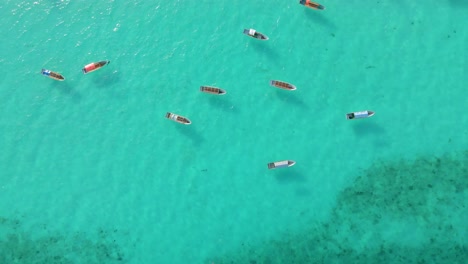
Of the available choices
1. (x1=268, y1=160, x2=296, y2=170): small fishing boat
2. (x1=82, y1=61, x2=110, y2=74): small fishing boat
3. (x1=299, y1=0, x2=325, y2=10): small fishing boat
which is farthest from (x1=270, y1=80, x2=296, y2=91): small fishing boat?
(x1=82, y1=61, x2=110, y2=74): small fishing boat

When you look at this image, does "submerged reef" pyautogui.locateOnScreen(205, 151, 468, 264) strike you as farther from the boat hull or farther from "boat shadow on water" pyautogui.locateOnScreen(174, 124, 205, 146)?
the boat hull

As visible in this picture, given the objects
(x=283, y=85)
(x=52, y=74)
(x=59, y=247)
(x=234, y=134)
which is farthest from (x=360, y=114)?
(x=59, y=247)

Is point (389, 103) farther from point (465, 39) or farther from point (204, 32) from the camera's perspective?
point (204, 32)

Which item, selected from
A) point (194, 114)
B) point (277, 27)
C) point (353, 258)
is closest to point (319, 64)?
point (277, 27)

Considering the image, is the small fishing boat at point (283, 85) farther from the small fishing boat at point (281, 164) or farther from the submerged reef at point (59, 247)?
the submerged reef at point (59, 247)

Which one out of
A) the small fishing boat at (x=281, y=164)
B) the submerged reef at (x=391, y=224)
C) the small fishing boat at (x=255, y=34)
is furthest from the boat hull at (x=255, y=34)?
the submerged reef at (x=391, y=224)

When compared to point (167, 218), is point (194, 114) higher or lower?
higher
